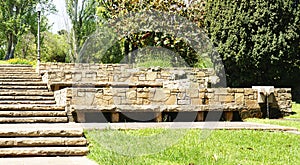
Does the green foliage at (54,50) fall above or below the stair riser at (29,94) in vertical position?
above

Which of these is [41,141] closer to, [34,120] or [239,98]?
[34,120]

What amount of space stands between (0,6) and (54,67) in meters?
13.1

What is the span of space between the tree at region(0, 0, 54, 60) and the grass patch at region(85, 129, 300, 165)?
21.1m

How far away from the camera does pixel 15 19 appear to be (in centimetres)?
2528

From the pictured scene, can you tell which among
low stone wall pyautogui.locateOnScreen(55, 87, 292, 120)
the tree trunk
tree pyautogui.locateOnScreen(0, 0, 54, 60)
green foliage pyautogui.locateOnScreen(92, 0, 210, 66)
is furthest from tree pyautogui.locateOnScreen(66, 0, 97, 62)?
low stone wall pyautogui.locateOnScreen(55, 87, 292, 120)

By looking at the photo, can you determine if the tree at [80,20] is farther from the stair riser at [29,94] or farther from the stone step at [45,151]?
the stone step at [45,151]

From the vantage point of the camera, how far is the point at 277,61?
12.4m

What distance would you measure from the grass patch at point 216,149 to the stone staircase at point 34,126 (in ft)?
1.02

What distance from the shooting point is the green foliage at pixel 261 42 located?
40.8 feet

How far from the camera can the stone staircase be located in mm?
4991

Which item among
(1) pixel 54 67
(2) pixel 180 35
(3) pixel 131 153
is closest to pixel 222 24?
(2) pixel 180 35

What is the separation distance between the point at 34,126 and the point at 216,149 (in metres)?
2.88

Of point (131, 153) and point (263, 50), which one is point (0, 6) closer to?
point (263, 50)

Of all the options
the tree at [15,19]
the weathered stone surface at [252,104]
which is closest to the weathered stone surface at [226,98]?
the weathered stone surface at [252,104]
